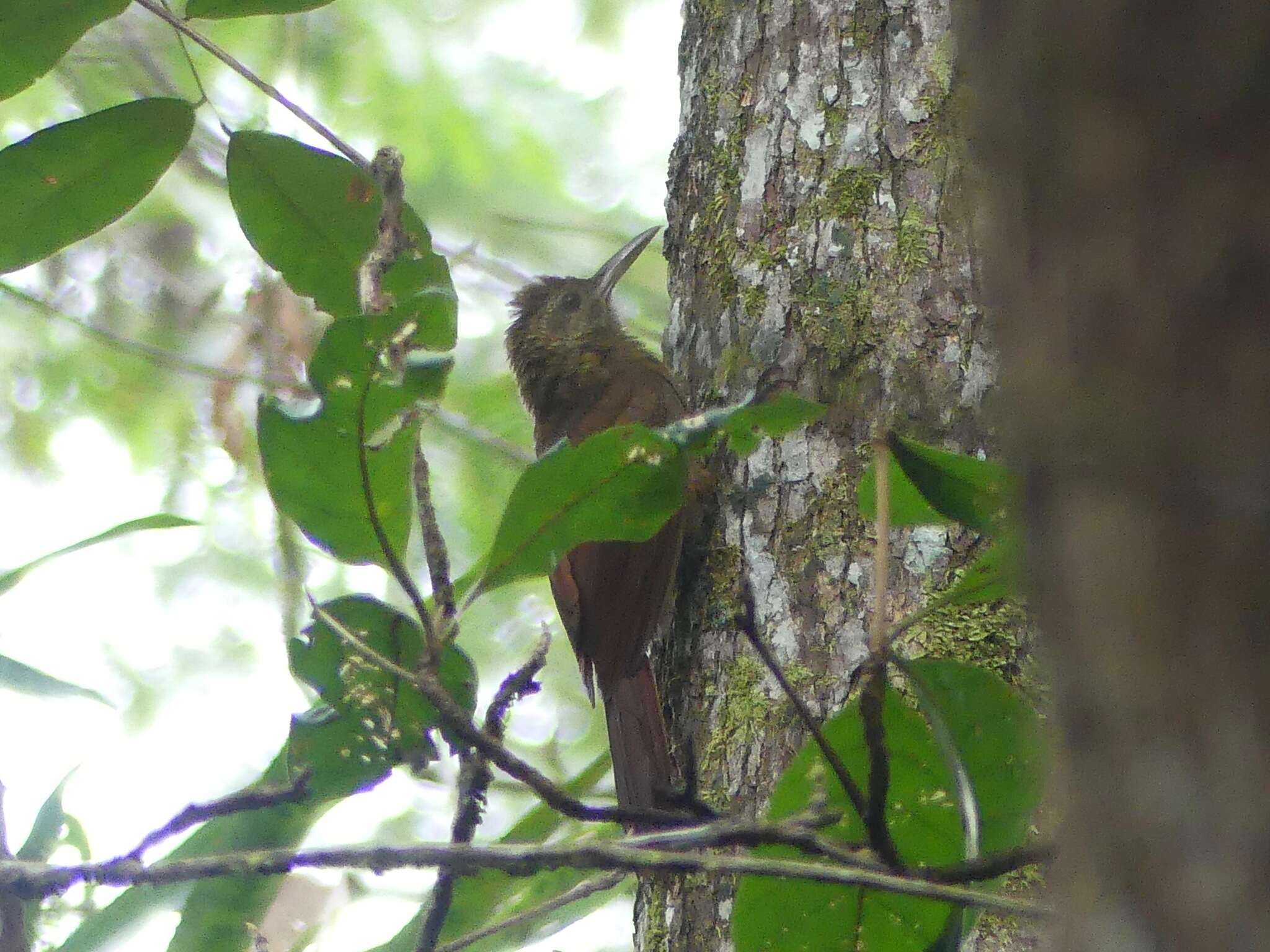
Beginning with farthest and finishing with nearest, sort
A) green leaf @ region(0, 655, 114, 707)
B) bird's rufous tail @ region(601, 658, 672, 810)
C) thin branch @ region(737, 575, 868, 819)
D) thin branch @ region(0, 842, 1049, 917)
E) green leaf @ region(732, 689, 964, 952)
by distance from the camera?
bird's rufous tail @ region(601, 658, 672, 810), green leaf @ region(0, 655, 114, 707), green leaf @ region(732, 689, 964, 952), thin branch @ region(737, 575, 868, 819), thin branch @ region(0, 842, 1049, 917)

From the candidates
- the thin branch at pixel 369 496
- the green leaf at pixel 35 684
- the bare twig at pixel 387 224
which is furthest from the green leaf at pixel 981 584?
the green leaf at pixel 35 684

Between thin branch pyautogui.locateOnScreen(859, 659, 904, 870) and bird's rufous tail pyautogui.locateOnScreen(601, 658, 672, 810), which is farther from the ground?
bird's rufous tail pyautogui.locateOnScreen(601, 658, 672, 810)

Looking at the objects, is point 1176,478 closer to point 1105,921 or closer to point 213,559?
point 1105,921

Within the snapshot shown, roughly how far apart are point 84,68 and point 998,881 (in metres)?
4.57

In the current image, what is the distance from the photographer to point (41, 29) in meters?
1.82

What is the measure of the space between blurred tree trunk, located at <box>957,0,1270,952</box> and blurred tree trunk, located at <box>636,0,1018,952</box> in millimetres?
1343

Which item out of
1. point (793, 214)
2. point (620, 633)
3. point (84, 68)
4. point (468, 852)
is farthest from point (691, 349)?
point (84, 68)

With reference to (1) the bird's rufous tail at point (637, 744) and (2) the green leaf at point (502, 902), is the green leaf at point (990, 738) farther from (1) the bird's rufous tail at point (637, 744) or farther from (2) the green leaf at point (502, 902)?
(1) the bird's rufous tail at point (637, 744)

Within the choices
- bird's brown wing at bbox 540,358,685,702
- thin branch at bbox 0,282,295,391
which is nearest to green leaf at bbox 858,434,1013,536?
bird's brown wing at bbox 540,358,685,702

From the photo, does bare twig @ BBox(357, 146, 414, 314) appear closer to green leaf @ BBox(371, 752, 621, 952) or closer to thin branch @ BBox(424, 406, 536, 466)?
green leaf @ BBox(371, 752, 621, 952)

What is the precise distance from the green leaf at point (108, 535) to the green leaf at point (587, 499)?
39 centimetres

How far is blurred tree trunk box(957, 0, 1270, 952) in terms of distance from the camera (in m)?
0.56

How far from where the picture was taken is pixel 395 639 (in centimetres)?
141

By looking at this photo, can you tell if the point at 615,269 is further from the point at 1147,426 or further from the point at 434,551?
the point at 1147,426
